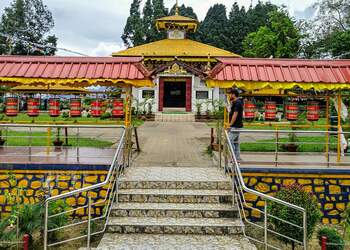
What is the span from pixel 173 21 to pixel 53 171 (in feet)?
94.6

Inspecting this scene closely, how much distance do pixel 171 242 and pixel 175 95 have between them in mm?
27918

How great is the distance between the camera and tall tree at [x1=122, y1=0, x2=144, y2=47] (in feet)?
155

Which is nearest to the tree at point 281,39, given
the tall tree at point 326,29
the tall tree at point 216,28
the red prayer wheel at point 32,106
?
the tall tree at point 326,29

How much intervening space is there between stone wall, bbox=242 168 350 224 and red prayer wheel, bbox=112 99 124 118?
3.39 m

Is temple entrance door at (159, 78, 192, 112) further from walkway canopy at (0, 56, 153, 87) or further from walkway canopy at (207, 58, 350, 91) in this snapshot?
walkway canopy at (207, 58, 350, 91)

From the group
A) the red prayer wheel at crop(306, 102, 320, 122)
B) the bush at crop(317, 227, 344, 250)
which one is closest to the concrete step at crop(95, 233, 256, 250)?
the bush at crop(317, 227, 344, 250)

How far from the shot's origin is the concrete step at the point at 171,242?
Result: 5.85 m

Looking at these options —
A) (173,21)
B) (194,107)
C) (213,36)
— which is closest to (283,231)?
(194,107)

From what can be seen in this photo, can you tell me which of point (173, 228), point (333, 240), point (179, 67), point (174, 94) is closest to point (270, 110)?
point (333, 240)

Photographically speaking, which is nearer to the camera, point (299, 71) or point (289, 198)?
point (289, 198)

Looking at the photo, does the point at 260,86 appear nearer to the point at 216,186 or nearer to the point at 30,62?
the point at 216,186

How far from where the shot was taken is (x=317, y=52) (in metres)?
36.3

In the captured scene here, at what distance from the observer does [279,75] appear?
849cm

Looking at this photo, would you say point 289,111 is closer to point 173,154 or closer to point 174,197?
point 173,154
